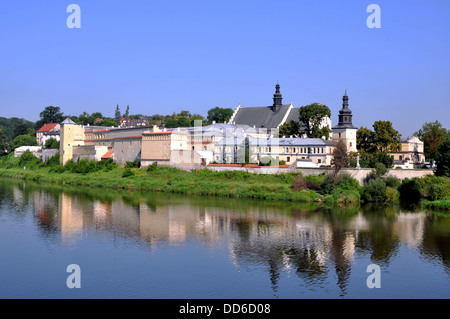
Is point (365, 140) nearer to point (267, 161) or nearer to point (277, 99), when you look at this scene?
point (267, 161)

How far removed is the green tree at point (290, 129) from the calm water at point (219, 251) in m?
19.7

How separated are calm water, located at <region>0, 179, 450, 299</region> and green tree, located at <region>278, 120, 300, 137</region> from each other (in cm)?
1966

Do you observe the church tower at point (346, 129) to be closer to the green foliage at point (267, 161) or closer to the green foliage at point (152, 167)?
the green foliage at point (267, 161)

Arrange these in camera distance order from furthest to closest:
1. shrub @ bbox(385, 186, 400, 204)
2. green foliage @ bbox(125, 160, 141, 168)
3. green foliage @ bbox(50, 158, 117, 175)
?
green foliage @ bbox(50, 158, 117, 175), green foliage @ bbox(125, 160, 141, 168), shrub @ bbox(385, 186, 400, 204)

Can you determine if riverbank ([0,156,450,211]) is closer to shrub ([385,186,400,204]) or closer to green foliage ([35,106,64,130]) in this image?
shrub ([385,186,400,204])

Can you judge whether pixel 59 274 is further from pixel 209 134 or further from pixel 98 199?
pixel 209 134

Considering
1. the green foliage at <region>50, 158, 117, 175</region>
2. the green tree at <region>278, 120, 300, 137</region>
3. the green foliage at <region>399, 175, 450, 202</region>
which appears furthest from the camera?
the green tree at <region>278, 120, 300, 137</region>

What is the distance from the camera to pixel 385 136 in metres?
45.4

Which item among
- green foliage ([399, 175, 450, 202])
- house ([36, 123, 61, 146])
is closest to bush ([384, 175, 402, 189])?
green foliage ([399, 175, 450, 202])

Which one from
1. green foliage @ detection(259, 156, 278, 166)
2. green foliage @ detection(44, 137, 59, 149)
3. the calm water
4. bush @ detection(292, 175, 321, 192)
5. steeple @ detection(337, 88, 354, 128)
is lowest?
the calm water

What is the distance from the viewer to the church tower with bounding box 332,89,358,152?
4453cm
